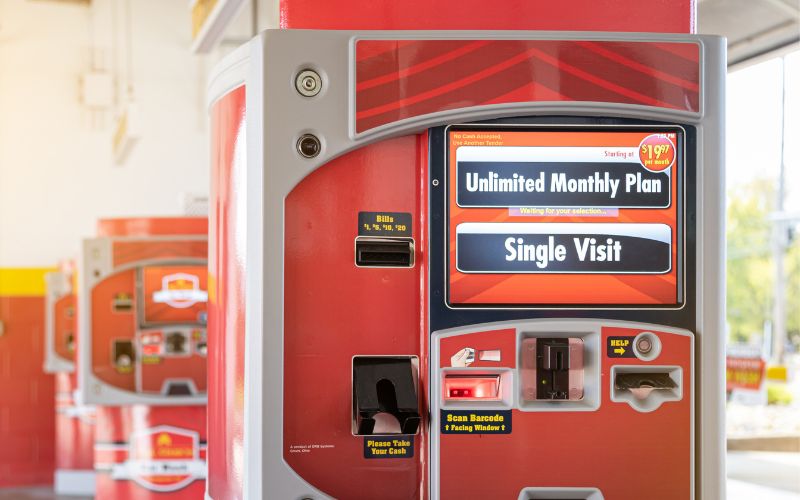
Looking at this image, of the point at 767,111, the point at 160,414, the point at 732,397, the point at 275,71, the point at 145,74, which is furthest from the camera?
the point at 767,111

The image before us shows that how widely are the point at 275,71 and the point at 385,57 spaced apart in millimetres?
258

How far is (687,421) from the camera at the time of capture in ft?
7.31

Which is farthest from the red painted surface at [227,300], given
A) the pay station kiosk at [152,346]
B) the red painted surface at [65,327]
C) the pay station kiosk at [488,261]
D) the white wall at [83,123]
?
the white wall at [83,123]

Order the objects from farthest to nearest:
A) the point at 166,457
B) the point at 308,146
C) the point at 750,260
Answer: the point at 750,260 < the point at 166,457 < the point at 308,146

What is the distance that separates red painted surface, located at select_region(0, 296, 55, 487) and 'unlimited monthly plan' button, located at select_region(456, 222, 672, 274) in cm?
898

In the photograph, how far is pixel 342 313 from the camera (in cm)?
223

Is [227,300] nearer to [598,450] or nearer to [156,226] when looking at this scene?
[598,450]

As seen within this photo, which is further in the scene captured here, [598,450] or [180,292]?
[180,292]

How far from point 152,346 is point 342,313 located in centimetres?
392

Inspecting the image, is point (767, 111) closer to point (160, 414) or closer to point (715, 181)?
point (160, 414)

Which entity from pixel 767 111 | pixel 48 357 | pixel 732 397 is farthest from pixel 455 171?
pixel 767 111

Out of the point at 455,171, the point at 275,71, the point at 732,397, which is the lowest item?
the point at 732,397

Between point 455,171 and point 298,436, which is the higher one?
point 455,171

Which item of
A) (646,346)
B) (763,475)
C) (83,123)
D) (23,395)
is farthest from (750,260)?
(646,346)
